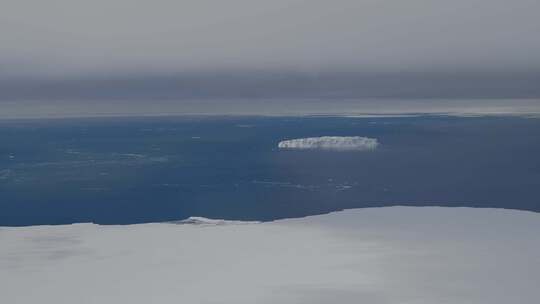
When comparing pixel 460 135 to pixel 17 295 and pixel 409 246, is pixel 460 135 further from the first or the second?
pixel 17 295

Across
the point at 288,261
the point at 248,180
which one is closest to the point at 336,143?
the point at 248,180

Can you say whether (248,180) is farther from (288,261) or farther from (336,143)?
(288,261)

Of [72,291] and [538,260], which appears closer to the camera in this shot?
[72,291]

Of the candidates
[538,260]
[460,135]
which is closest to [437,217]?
[538,260]

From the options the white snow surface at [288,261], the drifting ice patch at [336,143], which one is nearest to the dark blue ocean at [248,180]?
the drifting ice patch at [336,143]

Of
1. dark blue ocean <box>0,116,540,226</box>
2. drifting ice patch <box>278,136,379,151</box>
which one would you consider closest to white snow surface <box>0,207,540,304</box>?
dark blue ocean <box>0,116,540,226</box>

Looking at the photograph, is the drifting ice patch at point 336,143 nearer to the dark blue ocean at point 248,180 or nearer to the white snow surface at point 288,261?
the dark blue ocean at point 248,180
